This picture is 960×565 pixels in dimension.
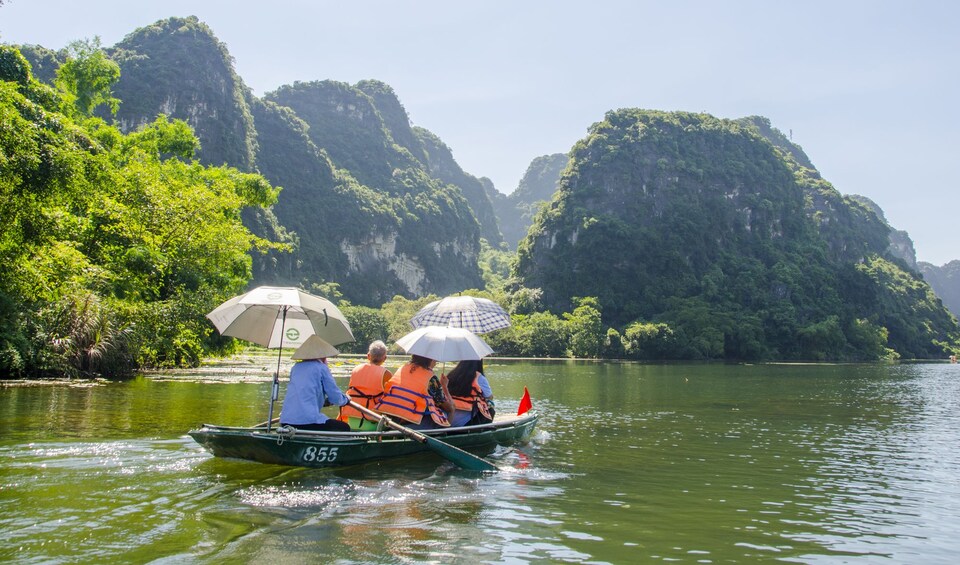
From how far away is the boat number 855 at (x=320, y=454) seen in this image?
907 centimetres

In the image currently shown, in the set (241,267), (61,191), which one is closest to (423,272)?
(241,267)

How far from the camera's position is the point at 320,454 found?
920 cm

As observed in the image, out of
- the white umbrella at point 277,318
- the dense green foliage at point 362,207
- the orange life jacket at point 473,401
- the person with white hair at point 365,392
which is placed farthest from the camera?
the dense green foliage at point 362,207

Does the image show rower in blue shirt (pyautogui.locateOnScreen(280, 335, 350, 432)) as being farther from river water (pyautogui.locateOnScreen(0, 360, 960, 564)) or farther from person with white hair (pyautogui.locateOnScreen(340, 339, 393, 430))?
person with white hair (pyautogui.locateOnScreen(340, 339, 393, 430))

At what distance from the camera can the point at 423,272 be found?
6344 inches

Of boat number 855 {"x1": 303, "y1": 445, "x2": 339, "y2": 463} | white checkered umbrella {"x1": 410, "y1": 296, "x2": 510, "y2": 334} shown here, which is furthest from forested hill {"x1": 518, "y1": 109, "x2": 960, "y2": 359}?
boat number 855 {"x1": 303, "y1": 445, "x2": 339, "y2": 463}

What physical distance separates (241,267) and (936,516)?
28029 mm

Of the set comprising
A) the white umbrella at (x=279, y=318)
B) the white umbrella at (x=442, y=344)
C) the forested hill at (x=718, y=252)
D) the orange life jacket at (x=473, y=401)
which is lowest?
the orange life jacket at (x=473, y=401)

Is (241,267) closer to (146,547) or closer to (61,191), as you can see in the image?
(61,191)

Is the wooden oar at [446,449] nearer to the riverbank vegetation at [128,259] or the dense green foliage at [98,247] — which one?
the dense green foliage at [98,247]

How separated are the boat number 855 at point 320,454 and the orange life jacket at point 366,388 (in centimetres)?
136

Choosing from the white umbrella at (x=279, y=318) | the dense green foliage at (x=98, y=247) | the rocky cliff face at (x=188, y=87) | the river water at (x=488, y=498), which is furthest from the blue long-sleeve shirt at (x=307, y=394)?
the rocky cliff face at (x=188, y=87)

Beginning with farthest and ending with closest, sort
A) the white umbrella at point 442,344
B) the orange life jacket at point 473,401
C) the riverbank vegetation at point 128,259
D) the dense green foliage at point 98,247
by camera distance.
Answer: the riverbank vegetation at point 128,259 < the dense green foliage at point 98,247 < the orange life jacket at point 473,401 < the white umbrella at point 442,344

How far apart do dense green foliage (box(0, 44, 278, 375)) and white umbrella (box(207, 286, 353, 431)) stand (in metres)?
10.2
